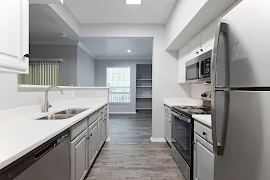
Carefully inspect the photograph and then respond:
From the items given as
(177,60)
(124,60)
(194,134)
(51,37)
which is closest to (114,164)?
(194,134)

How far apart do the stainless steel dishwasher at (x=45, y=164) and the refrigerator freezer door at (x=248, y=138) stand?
3.59 feet

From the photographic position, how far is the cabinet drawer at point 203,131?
72.1 inches

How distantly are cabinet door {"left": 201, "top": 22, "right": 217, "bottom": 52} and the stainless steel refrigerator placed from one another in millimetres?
1501

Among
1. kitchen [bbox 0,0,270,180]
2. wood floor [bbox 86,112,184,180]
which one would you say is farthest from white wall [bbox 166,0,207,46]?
wood floor [bbox 86,112,184,180]

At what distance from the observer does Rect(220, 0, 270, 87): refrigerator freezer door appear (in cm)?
85

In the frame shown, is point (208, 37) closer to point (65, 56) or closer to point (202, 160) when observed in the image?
point (202, 160)

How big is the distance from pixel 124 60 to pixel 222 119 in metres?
8.55

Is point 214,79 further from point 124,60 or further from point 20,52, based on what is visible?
point 124,60

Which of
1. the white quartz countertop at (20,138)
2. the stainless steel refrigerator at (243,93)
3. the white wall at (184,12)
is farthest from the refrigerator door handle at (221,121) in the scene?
the white wall at (184,12)

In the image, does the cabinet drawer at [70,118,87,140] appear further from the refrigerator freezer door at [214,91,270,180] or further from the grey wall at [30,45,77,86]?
the grey wall at [30,45,77,86]

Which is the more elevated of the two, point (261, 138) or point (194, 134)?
point (261, 138)

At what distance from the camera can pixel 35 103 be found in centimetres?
Answer: 241

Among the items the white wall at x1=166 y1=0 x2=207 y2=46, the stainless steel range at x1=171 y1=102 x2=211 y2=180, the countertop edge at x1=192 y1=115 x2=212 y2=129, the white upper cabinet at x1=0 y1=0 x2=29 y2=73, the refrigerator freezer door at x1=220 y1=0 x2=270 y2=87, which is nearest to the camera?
the refrigerator freezer door at x1=220 y1=0 x2=270 y2=87

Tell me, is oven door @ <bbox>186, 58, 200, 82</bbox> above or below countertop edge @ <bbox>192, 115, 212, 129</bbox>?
above
